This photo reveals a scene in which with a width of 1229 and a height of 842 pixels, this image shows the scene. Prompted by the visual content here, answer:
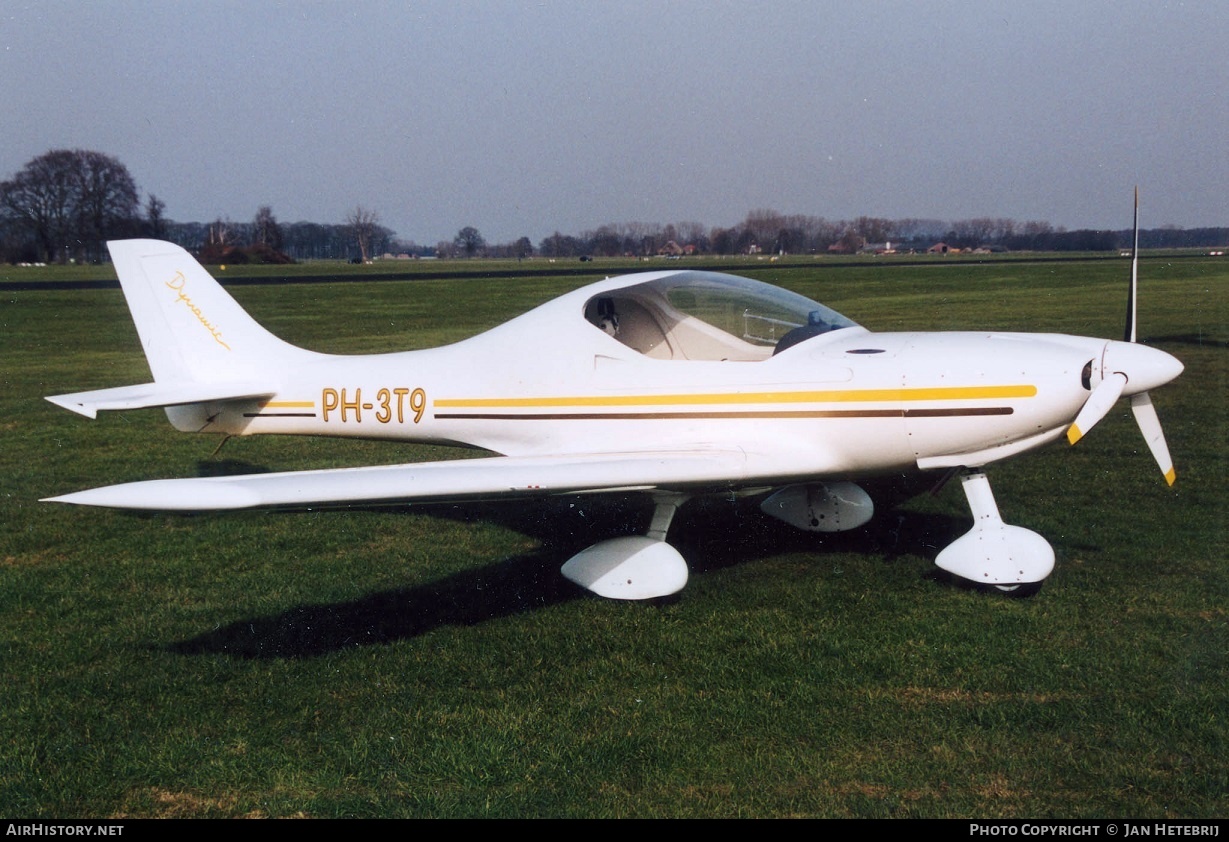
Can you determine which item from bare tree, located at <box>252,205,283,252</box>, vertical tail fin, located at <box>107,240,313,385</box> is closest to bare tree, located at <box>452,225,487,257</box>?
bare tree, located at <box>252,205,283,252</box>

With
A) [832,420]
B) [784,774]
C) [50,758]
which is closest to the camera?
[784,774]

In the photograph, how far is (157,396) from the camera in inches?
274

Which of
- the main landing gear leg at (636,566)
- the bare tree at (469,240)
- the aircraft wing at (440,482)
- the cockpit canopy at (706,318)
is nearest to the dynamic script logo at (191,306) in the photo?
the aircraft wing at (440,482)

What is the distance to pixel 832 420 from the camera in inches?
225

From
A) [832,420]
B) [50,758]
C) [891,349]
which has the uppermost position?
[891,349]

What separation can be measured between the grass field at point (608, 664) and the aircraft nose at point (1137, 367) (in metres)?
1.19

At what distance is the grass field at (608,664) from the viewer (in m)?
3.79

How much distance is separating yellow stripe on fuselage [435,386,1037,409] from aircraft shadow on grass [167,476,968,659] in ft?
3.49

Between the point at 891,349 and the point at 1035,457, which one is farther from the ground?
the point at 891,349

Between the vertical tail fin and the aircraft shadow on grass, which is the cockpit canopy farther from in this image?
the vertical tail fin

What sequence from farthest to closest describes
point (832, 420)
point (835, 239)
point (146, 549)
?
point (835, 239)
point (146, 549)
point (832, 420)
